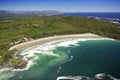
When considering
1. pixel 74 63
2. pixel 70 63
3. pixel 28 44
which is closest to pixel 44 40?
pixel 28 44

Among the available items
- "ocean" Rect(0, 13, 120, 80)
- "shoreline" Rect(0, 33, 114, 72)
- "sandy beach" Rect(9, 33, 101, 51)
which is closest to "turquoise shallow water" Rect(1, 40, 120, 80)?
"ocean" Rect(0, 13, 120, 80)

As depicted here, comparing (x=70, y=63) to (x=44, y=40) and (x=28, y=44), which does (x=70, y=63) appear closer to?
(x=28, y=44)

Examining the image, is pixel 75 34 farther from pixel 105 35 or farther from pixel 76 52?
pixel 76 52

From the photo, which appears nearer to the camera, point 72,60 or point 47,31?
point 72,60

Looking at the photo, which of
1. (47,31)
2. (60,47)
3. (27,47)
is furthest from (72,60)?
(47,31)

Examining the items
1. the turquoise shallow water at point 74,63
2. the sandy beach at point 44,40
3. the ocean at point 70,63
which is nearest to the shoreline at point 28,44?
the sandy beach at point 44,40

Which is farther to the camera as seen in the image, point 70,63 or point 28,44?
point 28,44

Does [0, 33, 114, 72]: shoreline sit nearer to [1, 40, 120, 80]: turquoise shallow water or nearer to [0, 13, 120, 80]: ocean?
[0, 13, 120, 80]: ocean

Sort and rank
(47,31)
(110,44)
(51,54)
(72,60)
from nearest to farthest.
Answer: (72,60) → (51,54) → (110,44) → (47,31)
